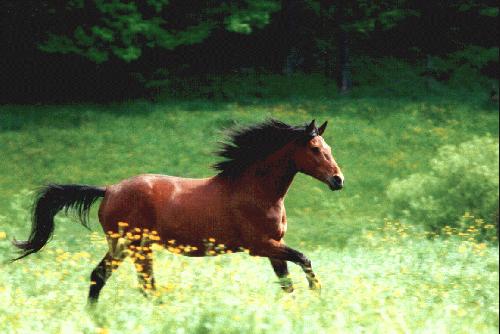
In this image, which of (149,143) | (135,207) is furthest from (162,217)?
(149,143)

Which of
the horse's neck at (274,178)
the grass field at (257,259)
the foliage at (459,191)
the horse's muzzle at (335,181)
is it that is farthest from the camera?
the foliage at (459,191)

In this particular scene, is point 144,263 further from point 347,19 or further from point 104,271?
point 347,19

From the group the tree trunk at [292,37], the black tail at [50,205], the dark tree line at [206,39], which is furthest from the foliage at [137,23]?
the black tail at [50,205]

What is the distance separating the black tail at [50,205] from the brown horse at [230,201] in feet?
1.25

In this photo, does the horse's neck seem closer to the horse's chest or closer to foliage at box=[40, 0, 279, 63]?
the horse's chest

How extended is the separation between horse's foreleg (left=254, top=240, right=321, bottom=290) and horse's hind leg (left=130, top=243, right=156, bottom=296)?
3.28ft

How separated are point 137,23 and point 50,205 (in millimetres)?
22688

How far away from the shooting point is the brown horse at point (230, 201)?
840 centimetres

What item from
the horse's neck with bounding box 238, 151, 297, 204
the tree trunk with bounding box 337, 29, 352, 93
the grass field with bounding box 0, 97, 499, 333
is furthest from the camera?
the tree trunk with bounding box 337, 29, 352, 93

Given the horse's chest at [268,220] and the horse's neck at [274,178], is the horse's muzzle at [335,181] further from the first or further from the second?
the horse's chest at [268,220]

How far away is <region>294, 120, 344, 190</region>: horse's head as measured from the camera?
27.2 ft

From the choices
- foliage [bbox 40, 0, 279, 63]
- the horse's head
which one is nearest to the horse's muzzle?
the horse's head

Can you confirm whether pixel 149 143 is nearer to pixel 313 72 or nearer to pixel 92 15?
pixel 92 15

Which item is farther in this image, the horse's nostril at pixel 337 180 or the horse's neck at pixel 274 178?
the horse's neck at pixel 274 178
